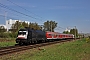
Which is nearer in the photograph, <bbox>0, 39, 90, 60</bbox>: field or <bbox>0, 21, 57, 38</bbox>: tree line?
<bbox>0, 39, 90, 60</bbox>: field

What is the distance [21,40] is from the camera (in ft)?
111

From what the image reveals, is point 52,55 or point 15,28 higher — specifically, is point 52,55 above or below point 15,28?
below

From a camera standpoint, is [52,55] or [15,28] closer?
[52,55]

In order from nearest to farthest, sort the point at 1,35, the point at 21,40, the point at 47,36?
the point at 21,40, the point at 47,36, the point at 1,35

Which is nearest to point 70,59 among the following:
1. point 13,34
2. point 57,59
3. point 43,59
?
point 57,59

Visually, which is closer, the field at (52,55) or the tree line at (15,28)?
the field at (52,55)

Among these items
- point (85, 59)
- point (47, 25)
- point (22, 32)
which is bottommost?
point (85, 59)

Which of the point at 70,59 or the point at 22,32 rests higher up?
the point at 22,32

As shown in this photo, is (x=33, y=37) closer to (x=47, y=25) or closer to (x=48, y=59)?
(x=48, y=59)

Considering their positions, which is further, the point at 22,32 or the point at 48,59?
the point at 22,32

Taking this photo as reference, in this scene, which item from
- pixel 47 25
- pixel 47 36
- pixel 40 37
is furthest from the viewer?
pixel 47 25

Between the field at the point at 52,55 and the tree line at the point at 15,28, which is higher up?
the tree line at the point at 15,28

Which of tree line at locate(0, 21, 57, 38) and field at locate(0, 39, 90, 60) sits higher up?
tree line at locate(0, 21, 57, 38)

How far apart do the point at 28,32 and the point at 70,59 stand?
73.1 ft
